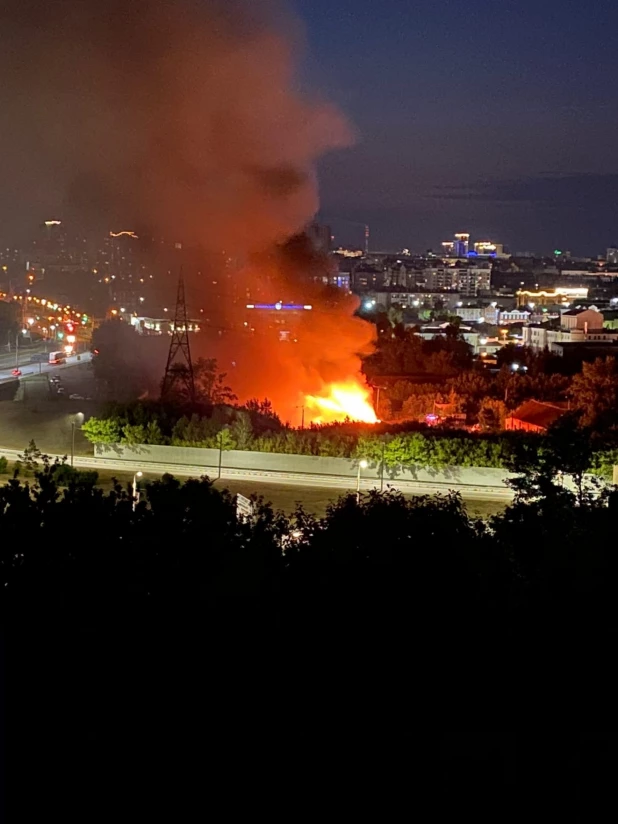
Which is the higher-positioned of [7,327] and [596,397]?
[7,327]

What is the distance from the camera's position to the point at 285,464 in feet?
40.0

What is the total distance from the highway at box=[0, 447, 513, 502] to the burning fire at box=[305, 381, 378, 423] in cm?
411

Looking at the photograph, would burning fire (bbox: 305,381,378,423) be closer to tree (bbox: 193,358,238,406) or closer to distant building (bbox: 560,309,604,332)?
tree (bbox: 193,358,238,406)

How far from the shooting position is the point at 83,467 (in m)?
12.4

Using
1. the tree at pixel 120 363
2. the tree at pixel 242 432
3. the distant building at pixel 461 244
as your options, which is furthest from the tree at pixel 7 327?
the distant building at pixel 461 244

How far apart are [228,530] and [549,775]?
2328 millimetres

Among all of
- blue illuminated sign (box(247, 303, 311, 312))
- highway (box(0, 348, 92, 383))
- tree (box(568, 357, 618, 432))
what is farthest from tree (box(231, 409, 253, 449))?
blue illuminated sign (box(247, 303, 311, 312))

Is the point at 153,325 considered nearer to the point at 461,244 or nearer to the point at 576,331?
the point at 576,331

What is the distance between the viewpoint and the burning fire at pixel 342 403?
1639 centimetres

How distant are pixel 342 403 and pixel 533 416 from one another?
12.6ft

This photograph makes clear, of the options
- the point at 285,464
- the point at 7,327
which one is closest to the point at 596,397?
the point at 285,464

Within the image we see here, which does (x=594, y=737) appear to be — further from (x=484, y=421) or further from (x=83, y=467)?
(x=484, y=421)

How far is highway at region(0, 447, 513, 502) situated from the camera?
1148cm

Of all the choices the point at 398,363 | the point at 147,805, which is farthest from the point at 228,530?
the point at 398,363
